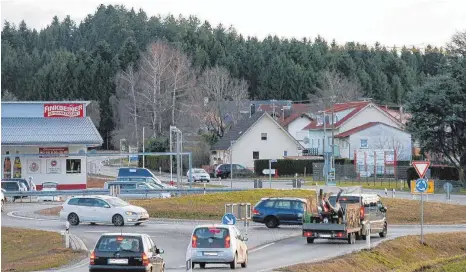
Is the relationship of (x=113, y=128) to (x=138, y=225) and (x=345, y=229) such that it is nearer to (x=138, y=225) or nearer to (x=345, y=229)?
(x=138, y=225)

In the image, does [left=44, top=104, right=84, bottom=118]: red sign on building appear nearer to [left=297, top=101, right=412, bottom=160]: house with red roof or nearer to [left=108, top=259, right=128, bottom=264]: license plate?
[left=297, top=101, right=412, bottom=160]: house with red roof

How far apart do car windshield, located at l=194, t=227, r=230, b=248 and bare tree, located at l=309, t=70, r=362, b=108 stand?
380 ft

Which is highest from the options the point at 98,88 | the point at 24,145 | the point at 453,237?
the point at 98,88

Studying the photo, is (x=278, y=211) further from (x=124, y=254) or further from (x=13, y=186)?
(x=13, y=186)

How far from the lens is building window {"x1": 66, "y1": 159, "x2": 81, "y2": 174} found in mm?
73688

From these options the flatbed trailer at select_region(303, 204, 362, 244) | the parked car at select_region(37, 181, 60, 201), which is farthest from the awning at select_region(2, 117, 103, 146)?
the flatbed trailer at select_region(303, 204, 362, 244)

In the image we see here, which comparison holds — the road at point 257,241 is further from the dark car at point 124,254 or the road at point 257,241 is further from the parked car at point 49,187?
the parked car at point 49,187

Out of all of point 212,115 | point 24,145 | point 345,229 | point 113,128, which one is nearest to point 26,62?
point 113,128

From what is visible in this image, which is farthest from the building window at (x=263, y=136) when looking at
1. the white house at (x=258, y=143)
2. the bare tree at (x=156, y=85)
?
the bare tree at (x=156, y=85)

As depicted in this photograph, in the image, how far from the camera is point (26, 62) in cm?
17075

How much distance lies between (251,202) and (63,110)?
28459 mm

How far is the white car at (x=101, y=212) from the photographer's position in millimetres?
45250

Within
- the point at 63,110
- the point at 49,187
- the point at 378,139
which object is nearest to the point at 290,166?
the point at 378,139

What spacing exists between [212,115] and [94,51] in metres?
37.8
